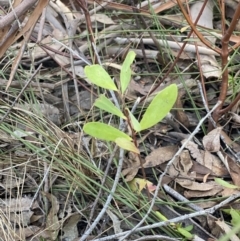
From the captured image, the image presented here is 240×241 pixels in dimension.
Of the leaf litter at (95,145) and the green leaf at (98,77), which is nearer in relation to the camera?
the green leaf at (98,77)

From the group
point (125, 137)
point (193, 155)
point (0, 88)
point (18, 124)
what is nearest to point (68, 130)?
point (18, 124)

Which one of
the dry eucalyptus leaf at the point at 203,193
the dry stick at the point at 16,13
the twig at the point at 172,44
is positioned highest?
the dry stick at the point at 16,13

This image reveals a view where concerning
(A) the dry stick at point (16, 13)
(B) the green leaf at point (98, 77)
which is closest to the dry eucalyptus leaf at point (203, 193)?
(B) the green leaf at point (98, 77)

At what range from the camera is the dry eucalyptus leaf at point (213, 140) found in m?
1.42

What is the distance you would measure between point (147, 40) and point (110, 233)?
0.76m

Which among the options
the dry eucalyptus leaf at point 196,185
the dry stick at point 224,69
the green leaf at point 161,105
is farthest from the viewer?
the dry eucalyptus leaf at point 196,185

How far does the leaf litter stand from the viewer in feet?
4.24

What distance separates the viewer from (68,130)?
153 cm

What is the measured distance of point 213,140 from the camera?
1.42 metres

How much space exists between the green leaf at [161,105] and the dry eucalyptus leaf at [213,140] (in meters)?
0.50

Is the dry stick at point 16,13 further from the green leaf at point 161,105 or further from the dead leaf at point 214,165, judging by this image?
the dead leaf at point 214,165

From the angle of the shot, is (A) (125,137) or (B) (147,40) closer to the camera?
(A) (125,137)

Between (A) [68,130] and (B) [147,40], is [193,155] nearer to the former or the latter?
(A) [68,130]

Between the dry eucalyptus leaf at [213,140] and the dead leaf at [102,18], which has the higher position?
the dead leaf at [102,18]
